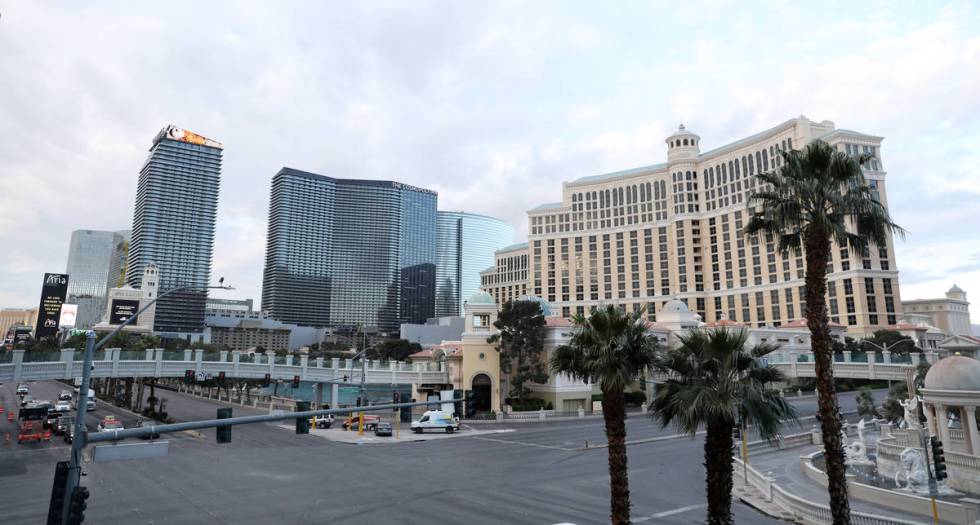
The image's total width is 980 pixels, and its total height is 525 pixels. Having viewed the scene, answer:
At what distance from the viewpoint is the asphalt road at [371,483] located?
20.4 metres

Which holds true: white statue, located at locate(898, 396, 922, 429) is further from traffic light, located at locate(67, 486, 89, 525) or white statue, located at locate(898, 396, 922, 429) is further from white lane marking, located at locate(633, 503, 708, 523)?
traffic light, located at locate(67, 486, 89, 525)

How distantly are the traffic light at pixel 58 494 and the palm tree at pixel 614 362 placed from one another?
472 inches

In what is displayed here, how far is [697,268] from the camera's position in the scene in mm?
132875

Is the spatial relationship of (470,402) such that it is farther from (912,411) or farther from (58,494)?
(912,411)

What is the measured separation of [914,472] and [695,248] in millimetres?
114419

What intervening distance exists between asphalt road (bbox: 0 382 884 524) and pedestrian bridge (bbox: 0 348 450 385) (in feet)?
18.9

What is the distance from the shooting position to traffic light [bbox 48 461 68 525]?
9211 mm

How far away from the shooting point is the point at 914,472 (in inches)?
921

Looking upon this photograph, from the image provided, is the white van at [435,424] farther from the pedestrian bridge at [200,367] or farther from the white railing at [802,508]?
the white railing at [802,508]

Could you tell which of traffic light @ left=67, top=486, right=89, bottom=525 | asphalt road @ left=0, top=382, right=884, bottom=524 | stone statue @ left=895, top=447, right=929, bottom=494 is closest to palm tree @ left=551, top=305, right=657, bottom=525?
asphalt road @ left=0, top=382, right=884, bottom=524

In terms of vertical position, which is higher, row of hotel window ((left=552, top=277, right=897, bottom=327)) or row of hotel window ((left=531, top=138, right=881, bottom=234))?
row of hotel window ((left=531, top=138, right=881, bottom=234))

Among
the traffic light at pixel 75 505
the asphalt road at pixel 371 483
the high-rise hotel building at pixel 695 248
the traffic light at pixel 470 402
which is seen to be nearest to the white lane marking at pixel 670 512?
the asphalt road at pixel 371 483

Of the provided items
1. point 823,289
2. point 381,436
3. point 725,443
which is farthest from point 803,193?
point 381,436

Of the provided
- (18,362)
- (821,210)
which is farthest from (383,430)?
(821,210)
